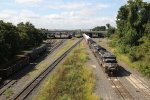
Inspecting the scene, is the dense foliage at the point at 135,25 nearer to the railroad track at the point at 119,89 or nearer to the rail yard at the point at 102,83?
the rail yard at the point at 102,83

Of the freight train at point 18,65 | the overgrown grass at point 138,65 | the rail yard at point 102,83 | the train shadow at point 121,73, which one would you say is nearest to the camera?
the rail yard at point 102,83

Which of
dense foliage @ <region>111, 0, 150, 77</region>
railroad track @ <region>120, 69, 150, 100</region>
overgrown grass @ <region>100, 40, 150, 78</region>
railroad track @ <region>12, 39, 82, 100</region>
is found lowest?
railroad track @ <region>12, 39, 82, 100</region>

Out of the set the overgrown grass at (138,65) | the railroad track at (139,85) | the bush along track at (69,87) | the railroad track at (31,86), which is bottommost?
the railroad track at (31,86)

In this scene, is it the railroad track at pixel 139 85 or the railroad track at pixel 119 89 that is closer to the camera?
the railroad track at pixel 119 89

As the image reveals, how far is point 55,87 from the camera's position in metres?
41.5

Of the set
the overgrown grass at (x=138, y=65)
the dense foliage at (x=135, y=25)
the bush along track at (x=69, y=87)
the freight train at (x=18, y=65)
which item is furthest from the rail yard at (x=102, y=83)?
the dense foliage at (x=135, y=25)

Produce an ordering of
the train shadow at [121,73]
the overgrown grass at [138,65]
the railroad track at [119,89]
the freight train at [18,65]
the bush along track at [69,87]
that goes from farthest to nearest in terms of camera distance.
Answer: the train shadow at [121,73], the overgrown grass at [138,65], the freight train at [18,65], the railroad track at [119,89], the bush along track at [69,87]

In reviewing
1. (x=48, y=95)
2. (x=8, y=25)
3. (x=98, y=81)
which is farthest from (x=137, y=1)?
(x=48, y=95)

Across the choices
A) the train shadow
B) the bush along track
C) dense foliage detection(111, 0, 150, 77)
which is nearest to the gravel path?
the train shadow

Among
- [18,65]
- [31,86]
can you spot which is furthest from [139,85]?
[18,65]

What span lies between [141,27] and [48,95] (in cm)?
4342

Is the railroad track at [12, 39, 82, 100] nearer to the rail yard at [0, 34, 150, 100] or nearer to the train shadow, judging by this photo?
the rail yard at [0, 34, 150, 100]

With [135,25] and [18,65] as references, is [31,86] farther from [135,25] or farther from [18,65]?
[135,25]

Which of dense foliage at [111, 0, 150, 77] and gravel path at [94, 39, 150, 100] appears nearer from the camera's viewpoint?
gravel path at [94, 39, 150, 100]
